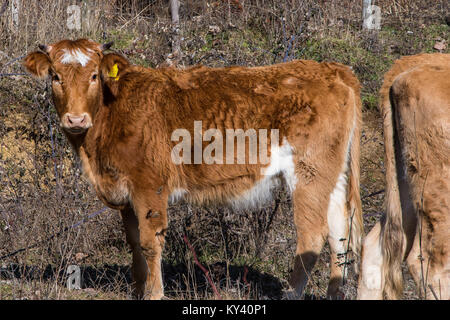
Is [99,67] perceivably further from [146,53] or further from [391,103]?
[146,53]

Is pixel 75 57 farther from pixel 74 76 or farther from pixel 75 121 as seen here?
pixel 75 121

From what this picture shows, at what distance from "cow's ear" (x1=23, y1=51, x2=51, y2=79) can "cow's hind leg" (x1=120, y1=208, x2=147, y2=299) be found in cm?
149

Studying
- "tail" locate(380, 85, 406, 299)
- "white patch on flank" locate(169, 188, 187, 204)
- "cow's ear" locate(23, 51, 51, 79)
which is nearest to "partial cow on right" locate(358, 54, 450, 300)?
"tail" locate(380, 85, 406, 299)

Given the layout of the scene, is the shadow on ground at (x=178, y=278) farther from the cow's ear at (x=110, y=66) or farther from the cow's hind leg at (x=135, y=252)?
the cow's ear at (x=110, y=66)

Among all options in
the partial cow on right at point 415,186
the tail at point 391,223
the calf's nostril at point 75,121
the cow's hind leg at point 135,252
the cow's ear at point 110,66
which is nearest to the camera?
the partial cow on right at point 415,186

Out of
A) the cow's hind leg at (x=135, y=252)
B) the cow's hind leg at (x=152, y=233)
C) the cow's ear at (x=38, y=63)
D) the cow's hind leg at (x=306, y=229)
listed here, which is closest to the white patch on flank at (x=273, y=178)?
the cow's hind leg at (x=306, y=229)

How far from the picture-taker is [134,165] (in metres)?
5.55

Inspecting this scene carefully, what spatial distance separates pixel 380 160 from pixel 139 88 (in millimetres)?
4267

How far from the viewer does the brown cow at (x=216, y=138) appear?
18.3 ft

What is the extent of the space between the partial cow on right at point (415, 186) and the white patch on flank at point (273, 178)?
1059 millimetres

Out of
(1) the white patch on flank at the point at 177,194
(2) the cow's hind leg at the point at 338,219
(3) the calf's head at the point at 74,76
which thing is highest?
(3) the calf's head at the point at 74,76

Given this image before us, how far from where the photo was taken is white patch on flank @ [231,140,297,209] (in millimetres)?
5660

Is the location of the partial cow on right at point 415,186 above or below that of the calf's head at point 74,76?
below

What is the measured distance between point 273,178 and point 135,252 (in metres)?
1.51
